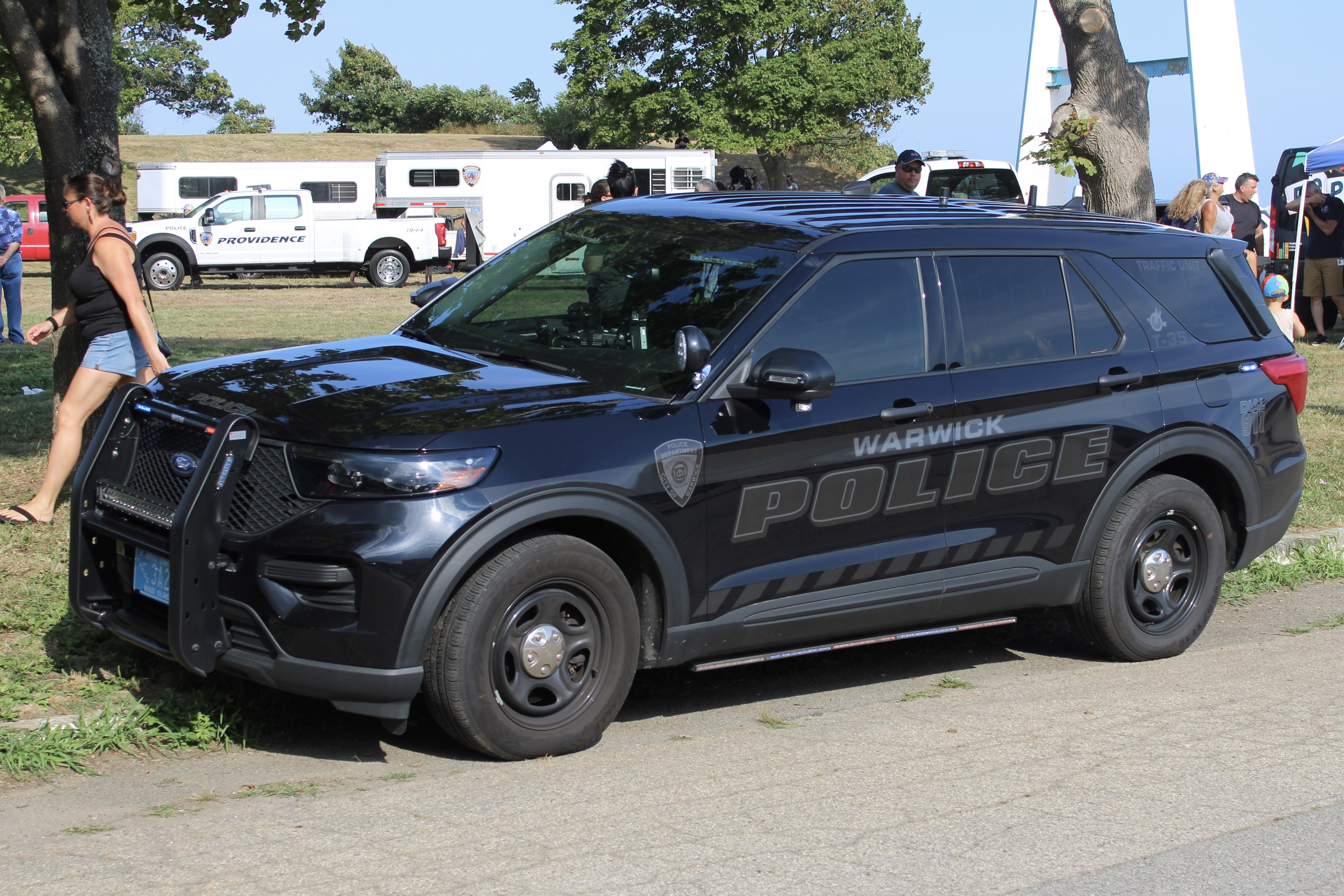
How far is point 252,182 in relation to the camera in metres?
36.1

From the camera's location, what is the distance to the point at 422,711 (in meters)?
4.95

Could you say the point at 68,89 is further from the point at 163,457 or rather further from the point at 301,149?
the point at 301,149

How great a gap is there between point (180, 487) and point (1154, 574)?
4012 millimetres

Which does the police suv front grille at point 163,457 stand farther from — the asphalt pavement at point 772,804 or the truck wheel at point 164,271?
the truck wheel at point 164,271

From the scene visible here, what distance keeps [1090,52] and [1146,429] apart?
222 inches

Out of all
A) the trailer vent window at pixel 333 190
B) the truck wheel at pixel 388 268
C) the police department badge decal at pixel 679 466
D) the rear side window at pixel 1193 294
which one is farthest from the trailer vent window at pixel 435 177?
the police department badge decal at pixel 679 466

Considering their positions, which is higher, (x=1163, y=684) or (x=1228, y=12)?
(x=1228, y=12)

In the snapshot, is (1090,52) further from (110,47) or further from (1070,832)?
(1070,832)

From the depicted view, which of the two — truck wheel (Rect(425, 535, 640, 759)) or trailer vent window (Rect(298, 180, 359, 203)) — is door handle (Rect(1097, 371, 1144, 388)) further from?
trailer vent window (Rect(298, 180, 359, 203))

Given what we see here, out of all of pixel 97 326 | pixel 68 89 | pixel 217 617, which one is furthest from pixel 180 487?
pixel 68 89

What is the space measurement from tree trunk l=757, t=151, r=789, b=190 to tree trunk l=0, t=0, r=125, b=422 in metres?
44.1

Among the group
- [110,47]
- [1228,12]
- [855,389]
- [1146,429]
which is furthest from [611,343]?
[1228,12]

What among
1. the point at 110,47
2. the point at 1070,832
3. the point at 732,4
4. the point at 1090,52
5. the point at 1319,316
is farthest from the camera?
the point at 732,4

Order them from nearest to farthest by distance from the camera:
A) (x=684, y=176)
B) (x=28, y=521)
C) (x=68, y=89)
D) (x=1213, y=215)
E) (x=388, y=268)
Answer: (x=28, y=521) < (x=68, y=89) < (x=1213, y=215) < (x=388, y=268) < (x=684, y=176)
